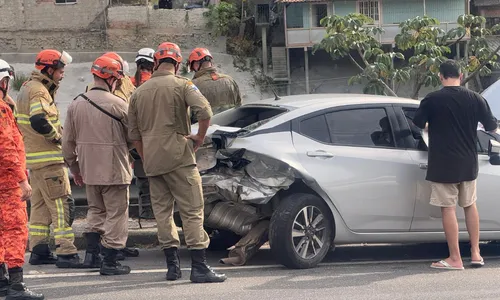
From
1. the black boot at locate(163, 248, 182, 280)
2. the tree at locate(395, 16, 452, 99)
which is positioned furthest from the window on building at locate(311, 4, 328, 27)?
the black boot at locate(163, 248, 182, 280)

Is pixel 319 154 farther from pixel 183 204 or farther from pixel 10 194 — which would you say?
pixel 10 194

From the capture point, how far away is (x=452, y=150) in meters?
7.11

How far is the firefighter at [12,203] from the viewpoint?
568cm

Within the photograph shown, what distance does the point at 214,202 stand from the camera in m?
7.26

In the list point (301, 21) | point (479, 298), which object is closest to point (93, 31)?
point (301, 21)

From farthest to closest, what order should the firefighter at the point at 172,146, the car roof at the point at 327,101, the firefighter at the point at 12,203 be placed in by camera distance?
the car roof at the point at 327,101, the firefighter at the point at 172,146, the firefighter at the point at 12,203

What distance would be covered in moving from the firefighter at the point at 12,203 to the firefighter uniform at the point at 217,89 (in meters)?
2.71

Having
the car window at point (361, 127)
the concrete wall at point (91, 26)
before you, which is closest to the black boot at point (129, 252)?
the car window at point (361, 127)

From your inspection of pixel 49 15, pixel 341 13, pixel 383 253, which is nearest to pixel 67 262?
pixel 383 253

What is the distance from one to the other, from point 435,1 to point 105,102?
29.0 m

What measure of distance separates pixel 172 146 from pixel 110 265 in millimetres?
1200

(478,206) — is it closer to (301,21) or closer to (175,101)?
(175,101)

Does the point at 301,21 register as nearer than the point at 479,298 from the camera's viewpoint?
No

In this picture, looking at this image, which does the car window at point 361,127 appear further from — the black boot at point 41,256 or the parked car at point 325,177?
the black boot at point 41,256
